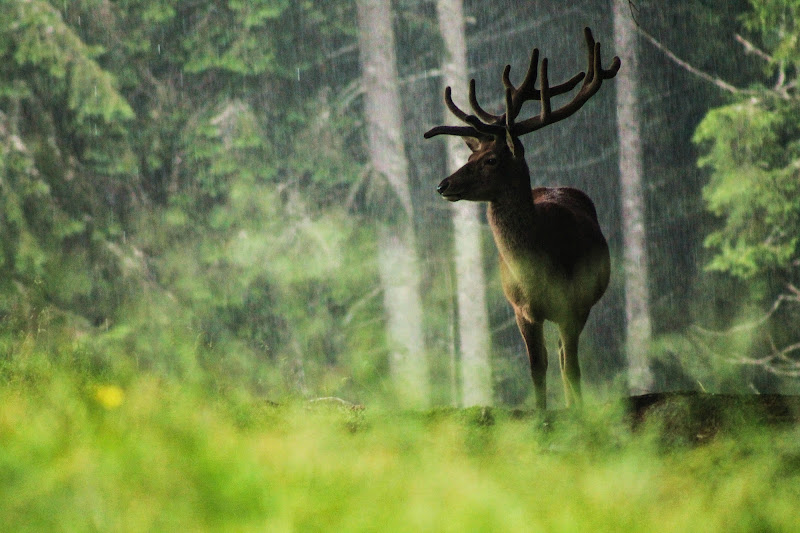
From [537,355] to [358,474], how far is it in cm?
271

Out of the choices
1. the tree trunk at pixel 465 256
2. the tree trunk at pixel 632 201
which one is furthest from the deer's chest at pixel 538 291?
the tree trunk at pixel 632 201

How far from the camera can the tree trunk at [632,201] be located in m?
13.0

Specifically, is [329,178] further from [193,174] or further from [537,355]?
[537,355]

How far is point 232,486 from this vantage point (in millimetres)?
2434

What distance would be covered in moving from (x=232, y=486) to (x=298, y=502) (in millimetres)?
179

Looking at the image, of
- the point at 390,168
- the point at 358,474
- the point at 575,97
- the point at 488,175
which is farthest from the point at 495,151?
the point at 390,168

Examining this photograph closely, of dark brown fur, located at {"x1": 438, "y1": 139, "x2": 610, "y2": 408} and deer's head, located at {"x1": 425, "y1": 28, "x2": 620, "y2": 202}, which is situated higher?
deer's head, located at {"x1": 425, "y1": 28, "x2": 620, "y2": 202}

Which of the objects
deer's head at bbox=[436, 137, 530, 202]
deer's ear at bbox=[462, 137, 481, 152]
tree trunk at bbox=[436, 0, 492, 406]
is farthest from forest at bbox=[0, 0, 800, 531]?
deer's head at bbox=[436, 137, 530, 202]

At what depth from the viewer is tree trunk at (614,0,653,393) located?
510 inches

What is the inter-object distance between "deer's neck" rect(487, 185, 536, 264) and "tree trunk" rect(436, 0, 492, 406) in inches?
289

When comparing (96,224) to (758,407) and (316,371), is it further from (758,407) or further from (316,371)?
(758,407)

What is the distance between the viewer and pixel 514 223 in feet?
17.7

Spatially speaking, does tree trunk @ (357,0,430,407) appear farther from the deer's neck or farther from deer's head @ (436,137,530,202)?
deer's head @ (436,137,530,202)

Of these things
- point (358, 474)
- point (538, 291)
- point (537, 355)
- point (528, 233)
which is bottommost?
point (537, 355)
